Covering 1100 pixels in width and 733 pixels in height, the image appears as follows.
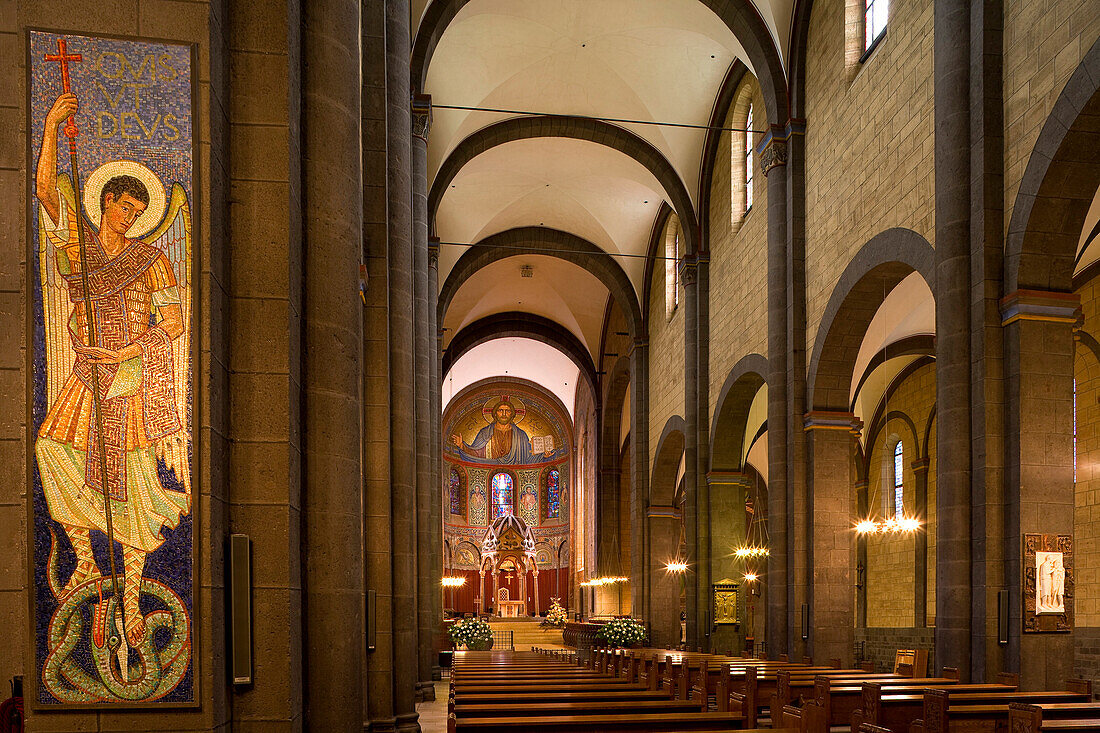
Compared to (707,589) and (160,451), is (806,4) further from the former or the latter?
(160,451)

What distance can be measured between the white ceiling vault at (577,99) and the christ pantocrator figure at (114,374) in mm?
12940

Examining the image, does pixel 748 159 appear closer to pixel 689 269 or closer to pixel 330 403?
pixel 689 269

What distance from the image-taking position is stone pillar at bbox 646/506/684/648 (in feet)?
85.0

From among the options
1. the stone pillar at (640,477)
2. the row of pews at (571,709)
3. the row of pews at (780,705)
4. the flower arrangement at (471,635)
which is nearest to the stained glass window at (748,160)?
the stone pillar at (640,477)

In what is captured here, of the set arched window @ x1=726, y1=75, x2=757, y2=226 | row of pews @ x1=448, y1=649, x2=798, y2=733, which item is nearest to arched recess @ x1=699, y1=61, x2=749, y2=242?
arched window @ x1=726, y1=75, x2=757, y2=226

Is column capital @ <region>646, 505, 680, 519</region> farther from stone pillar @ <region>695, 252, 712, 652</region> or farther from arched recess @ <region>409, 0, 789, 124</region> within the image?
arched recess @ <region>409, 0, 789, 124</region>

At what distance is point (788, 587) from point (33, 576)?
13113 millimetres

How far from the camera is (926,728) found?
638 cm

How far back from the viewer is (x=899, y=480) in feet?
77.2

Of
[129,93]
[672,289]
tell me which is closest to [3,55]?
[129,93]

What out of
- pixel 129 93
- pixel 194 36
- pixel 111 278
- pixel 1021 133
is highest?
pixel 1021 133

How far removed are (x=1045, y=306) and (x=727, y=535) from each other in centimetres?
1203

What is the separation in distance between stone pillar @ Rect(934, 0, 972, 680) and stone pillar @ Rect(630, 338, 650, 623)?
55.7 feet

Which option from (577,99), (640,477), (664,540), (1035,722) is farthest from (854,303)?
(640,477)
